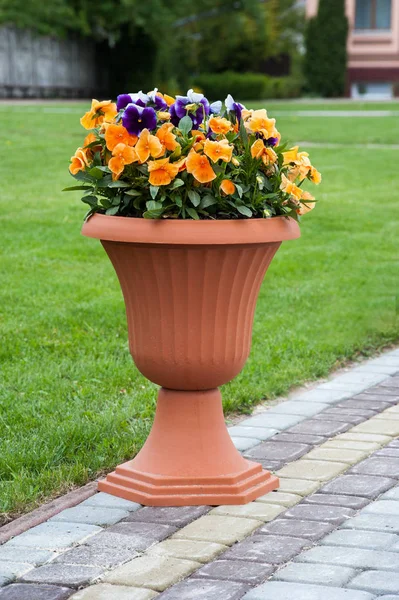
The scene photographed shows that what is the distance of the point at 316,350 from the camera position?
5863mm

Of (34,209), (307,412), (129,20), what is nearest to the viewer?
(307,412)

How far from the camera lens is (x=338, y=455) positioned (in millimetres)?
4250

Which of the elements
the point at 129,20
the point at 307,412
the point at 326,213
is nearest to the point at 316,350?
the point at 307,412

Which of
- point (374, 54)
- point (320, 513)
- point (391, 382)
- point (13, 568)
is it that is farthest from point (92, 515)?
point (374, 54)

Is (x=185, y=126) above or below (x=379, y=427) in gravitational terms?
above

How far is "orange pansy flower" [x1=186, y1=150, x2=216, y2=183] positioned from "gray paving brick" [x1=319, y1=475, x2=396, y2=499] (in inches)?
48.7

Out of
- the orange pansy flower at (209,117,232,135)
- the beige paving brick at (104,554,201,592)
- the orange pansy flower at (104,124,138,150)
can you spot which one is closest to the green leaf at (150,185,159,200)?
the orange pansy flower at (104,124,138,150)

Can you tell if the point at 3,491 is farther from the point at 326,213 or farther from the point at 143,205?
the point at 326,213

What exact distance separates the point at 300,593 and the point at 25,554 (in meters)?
0.88

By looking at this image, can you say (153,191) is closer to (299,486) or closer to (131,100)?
(131,100)

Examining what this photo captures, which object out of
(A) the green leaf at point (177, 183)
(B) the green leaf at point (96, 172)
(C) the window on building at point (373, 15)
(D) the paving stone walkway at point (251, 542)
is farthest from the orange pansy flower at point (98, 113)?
(C) the window on building at point (373, 15)

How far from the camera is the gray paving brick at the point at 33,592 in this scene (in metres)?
2.92

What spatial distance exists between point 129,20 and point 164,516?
2714 cm

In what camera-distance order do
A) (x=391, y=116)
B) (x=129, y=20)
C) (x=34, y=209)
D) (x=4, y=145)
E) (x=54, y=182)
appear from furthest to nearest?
(x=129, y=20) → (x=391, y=116) → (x=4, y=145) → (x=54, y=182) → (x=34, y=209)
